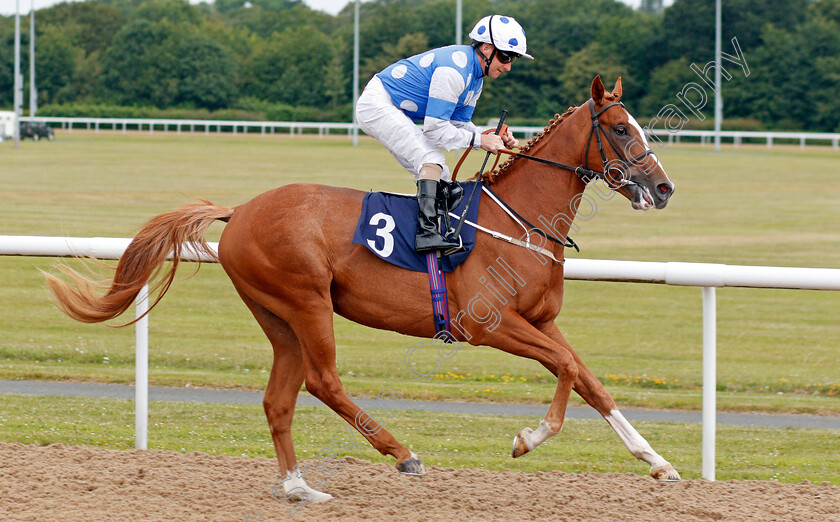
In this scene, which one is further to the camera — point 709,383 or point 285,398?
point 709,383

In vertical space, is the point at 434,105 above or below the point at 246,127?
above

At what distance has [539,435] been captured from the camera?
3.92m

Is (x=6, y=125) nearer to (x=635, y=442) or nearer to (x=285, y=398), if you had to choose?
(x=285, y=398)

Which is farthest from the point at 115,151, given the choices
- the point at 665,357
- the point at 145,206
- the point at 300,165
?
the point at 665,357

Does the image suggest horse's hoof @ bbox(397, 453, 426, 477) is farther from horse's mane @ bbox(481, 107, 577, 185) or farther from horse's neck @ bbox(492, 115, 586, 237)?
horse's mane @ bbox(481, 107, 577, 185)

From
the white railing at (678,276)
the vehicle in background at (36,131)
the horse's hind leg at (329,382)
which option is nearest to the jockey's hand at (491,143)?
the white railing at (678,276)

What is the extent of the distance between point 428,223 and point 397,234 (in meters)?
0.13

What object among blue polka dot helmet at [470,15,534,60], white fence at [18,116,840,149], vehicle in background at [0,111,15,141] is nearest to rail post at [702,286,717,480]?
blue polka dot helmet at [470,15,534,60]

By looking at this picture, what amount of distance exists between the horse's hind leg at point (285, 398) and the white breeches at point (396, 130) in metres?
0.83

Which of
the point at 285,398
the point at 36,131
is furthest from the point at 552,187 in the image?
the point at 36,131

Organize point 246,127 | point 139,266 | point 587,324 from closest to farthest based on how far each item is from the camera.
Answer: point 139,266, point 587,324, point 246,127

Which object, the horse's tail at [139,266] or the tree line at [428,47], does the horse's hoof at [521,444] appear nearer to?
the horse's tail at [139,266]

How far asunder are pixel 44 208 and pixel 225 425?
39.3 feet

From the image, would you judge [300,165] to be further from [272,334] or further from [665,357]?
[272,334]
